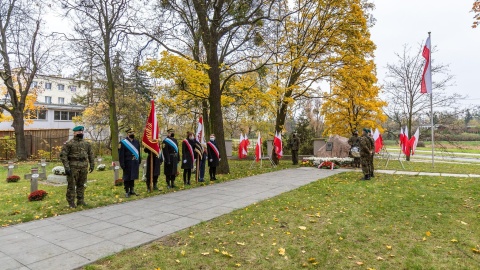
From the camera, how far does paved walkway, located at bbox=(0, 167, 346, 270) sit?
4.29 meters

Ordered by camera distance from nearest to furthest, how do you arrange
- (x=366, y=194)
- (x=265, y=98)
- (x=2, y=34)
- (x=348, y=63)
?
(x=366, y=194) < (x=265, y=98) < (x=348, y=63) < (x=2, y=34)

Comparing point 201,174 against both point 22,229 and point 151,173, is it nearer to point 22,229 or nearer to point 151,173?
point 151,173

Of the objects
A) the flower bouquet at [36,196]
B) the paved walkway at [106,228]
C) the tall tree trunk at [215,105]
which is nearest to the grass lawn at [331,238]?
the paved walkway at [106,228]

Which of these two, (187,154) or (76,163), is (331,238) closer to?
(76,163)

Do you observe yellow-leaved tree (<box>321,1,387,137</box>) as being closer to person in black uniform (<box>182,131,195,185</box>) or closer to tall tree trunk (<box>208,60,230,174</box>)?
tall tree trunk (<box>208,60,230,174</box>)

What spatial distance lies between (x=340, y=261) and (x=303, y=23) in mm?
15168

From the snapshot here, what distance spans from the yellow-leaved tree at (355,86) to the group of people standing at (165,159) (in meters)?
9.26

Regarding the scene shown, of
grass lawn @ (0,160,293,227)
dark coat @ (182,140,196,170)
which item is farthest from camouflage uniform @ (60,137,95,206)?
dark coat @ (182,140,196,170)

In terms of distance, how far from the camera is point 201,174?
36.9ft

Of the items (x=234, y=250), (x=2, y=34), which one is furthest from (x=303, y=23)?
(x=2, y=34)

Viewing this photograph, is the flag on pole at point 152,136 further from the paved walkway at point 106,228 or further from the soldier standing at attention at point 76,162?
the soldier standing at attention at point 76,162

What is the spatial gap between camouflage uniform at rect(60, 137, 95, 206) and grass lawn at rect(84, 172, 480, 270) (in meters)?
3.69

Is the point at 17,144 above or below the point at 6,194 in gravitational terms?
above

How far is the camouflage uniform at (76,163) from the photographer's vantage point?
7.38 metres
